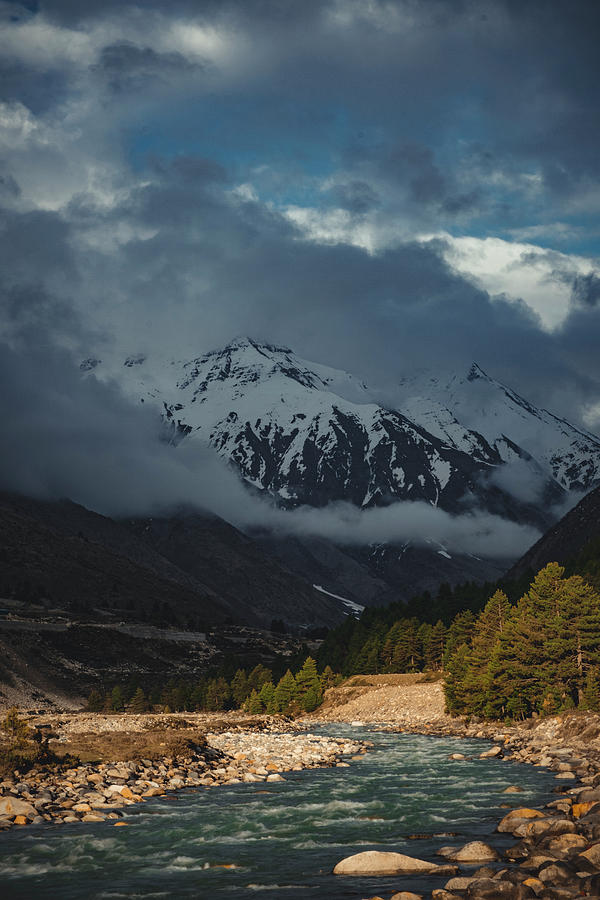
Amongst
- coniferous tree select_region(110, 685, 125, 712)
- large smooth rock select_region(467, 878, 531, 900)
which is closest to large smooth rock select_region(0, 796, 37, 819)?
large smooth rock select_region(467, 878, 531, 900)

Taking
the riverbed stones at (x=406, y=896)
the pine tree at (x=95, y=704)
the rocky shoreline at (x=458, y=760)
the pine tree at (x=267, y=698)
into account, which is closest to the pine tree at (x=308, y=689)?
the pine tree at (x=267, y=698)

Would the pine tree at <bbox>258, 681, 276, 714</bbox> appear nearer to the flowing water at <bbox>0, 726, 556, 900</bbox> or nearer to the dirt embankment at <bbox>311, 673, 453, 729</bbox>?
the dirt embankment at <bbox>311, 673, 453, 729</bbox>

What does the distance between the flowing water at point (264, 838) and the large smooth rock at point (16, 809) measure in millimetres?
1898

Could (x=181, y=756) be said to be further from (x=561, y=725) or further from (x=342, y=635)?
(x=342, y=635)

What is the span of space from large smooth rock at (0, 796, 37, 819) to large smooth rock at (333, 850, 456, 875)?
14.9 meters

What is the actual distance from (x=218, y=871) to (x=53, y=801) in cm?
1330

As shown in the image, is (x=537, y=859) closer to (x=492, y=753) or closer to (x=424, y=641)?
(x=492, y=753)

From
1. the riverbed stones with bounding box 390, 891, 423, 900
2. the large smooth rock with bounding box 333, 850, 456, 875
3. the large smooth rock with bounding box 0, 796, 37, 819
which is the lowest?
the large smooth rock with bounding box 0, 796, 37, 819

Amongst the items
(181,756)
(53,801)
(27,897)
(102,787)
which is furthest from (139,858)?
(181,756)

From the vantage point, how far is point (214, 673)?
179375mm

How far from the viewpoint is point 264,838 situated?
31.1 metres

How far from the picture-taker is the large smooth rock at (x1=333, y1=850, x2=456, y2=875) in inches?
978

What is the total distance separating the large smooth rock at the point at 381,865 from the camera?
2484 centimetres

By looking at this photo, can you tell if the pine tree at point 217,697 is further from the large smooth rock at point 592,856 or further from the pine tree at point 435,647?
the large smooth rock at point 592,856
